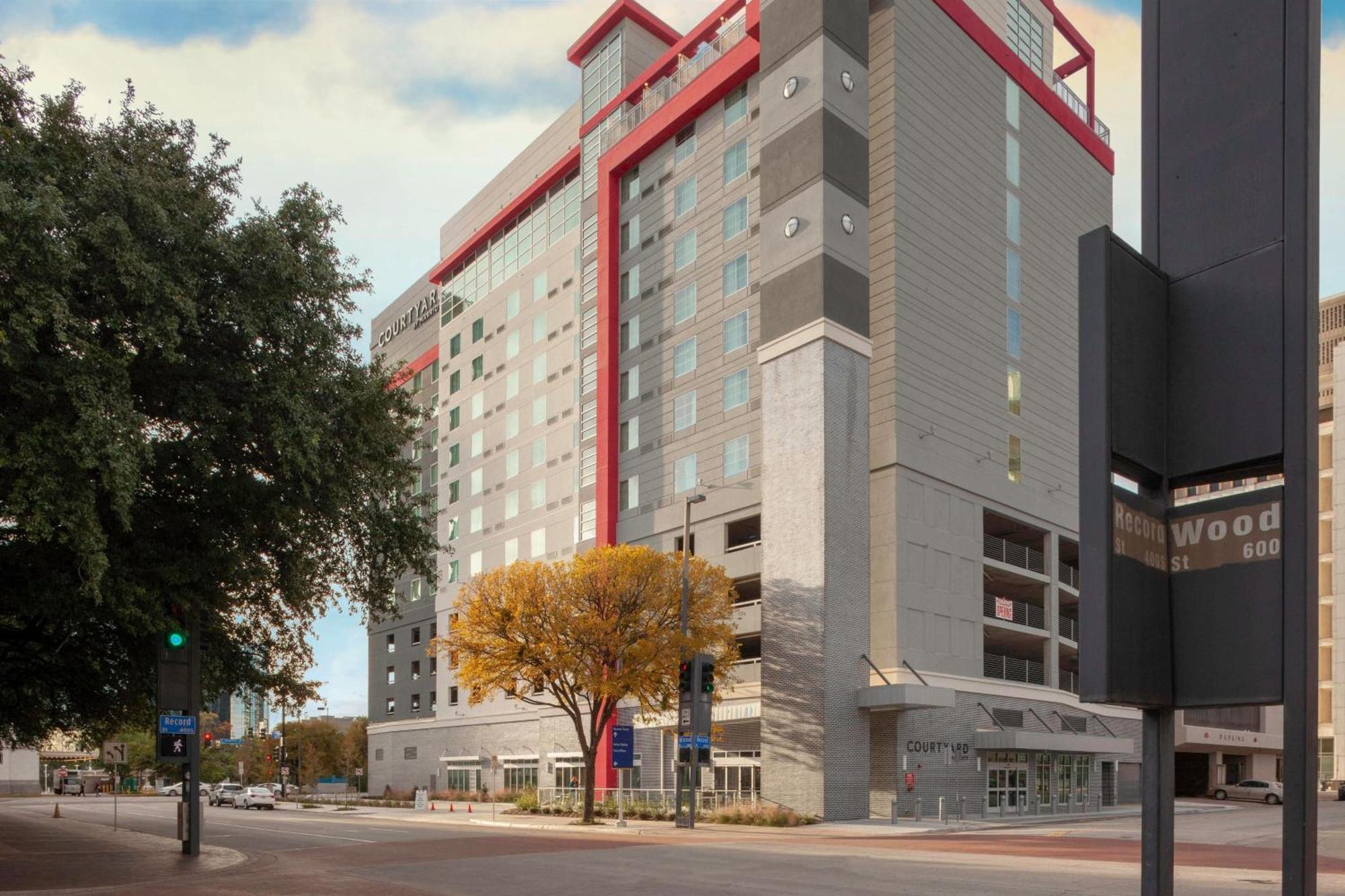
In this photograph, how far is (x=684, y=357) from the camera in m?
59.0

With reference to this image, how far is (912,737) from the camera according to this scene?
4916 cm

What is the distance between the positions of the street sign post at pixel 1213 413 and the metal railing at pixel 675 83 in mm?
54897

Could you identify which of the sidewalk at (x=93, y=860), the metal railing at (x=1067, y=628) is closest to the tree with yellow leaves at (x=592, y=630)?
the sidewalk at (x=93, y=860)

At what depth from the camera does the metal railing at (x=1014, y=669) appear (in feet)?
184

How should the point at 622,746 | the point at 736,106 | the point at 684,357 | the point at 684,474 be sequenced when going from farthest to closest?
the point at 684,357
the point at 736,106
the point at 684,474
the point at 622,746

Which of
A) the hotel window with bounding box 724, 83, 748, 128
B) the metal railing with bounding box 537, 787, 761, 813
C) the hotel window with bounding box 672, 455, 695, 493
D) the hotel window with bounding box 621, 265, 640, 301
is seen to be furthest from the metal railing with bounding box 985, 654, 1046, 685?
the hotel window with bounding box 724, 83, 748, 128

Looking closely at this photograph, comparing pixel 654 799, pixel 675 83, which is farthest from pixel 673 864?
pixel 675 83

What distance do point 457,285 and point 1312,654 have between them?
86.2 metres

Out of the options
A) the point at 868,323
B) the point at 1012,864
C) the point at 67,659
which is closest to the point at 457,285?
the point at 868,323

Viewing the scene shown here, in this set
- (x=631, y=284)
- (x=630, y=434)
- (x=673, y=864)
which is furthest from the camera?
(x=631, y=284)

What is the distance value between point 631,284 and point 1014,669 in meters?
27.1

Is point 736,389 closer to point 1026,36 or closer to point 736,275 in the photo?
point 736,275

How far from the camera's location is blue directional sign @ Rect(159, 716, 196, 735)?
81.5ft

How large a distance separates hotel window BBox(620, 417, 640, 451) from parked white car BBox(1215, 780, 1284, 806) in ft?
142
